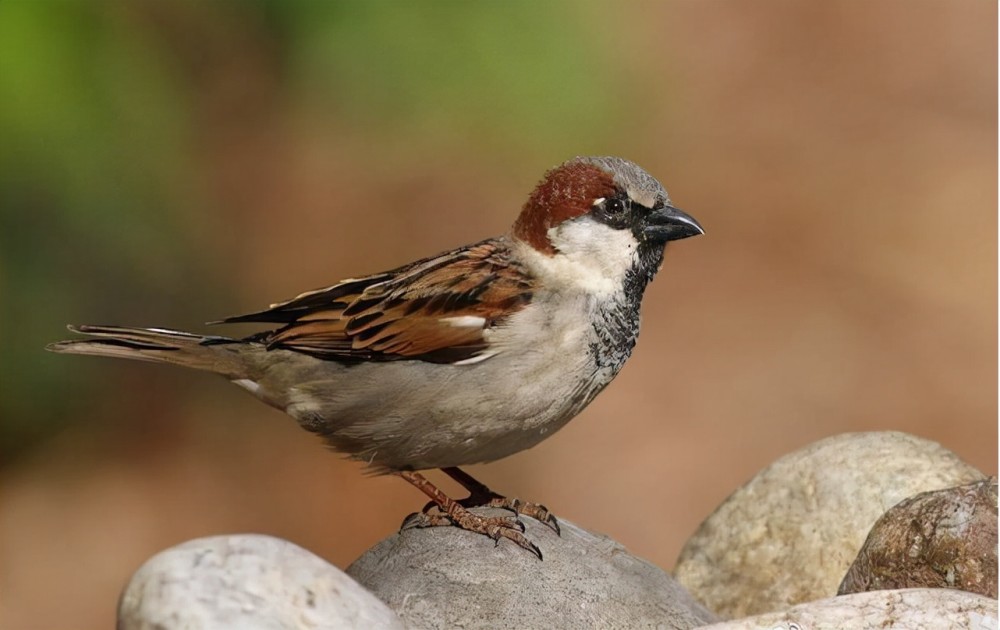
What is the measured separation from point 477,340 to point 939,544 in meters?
1.14

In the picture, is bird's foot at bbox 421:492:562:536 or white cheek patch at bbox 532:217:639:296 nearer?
white cheek patch at bbox 532:217:639:296

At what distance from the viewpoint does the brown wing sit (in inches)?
123

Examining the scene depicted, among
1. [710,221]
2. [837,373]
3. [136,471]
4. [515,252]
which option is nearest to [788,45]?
[710,221]

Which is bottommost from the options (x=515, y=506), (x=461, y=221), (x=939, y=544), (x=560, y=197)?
(x=939, y=544)

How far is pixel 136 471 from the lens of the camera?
5539mm

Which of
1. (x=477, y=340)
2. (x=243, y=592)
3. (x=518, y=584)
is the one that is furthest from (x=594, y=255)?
(x=243, y=592)

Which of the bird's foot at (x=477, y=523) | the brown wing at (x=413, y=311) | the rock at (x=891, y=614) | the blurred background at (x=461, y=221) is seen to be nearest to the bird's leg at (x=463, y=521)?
the bird's foot at (x=477, y=523)

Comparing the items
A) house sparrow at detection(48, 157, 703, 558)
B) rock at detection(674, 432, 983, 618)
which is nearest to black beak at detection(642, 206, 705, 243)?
house sparrow at detection(48, 157, 703, 558)

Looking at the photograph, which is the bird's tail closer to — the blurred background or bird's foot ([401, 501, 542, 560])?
bird's foot ([401, 501, 542, 560])

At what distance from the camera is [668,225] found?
10.0 feet

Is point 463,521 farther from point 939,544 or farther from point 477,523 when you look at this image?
point 939,544

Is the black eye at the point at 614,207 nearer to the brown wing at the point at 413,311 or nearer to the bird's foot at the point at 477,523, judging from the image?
the brown wing at the point at 413,311

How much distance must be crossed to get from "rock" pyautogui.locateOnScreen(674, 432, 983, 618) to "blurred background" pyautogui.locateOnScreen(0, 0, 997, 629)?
1.44m

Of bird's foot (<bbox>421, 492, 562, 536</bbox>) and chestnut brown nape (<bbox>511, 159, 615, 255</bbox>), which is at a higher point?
chestnut brown nape (<bbox>511, 159, 615, 255</bbox>)
